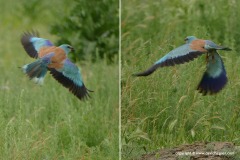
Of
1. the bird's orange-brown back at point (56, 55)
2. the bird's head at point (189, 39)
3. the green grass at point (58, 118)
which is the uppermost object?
the bird's head at point (189, 39)

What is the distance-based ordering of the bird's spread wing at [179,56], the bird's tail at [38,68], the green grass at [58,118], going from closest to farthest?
1. the bird's spread wing at [179,56]
2. the bird's tail at [38,68]
3. the green grass at [58,118]

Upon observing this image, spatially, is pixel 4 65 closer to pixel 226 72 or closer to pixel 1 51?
pixel 1 51

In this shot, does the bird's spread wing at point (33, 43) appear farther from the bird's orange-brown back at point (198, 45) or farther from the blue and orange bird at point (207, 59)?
the bird's orange-brown back at point (198, 45)

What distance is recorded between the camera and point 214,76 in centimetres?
586

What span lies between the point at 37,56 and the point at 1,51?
3002 millimetres

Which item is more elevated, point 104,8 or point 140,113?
point 104,8

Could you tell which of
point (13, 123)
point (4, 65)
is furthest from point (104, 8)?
point (13, 123)

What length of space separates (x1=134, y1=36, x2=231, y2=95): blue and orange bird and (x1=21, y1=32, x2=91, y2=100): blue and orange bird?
53 cm

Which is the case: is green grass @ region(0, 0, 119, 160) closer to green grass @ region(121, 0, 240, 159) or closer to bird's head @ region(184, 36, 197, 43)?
green grass @ region(121, 0, 240, 159)

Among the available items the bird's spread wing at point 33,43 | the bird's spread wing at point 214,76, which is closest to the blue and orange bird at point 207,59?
the bird's spread wing at point 214,76

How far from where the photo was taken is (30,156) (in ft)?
19.5

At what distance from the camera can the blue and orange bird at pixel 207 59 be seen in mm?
5828

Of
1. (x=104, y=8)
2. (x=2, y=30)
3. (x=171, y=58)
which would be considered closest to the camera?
(x=171, y=58)

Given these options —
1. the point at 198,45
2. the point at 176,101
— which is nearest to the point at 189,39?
the point at 198,45
